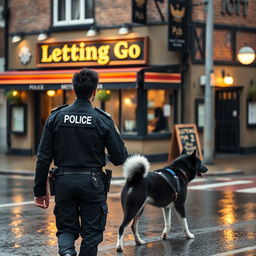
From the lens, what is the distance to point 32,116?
2459 cm

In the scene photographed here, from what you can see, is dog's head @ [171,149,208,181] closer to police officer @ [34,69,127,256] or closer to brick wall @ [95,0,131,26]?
police officer @ [34,69,127,256]

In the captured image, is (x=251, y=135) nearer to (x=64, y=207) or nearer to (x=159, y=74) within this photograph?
(x=159, y=74)

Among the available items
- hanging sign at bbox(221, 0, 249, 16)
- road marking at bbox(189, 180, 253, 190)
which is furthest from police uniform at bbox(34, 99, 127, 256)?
hanging sign at bbox(221, 0, 249, 16)

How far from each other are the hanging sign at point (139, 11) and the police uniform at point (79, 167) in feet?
50.3

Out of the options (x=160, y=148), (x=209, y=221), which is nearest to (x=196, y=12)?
(x=160, y=148)

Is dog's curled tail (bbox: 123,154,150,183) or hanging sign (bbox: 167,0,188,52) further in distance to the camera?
hanging sign (bbox: 167,0,188,52)

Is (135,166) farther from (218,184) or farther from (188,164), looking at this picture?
(218,184)

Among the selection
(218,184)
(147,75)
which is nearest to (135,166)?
(218,184)

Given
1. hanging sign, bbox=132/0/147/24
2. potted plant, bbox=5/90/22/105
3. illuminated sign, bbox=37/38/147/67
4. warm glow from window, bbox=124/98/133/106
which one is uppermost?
hanging sign, bbox=132/0/147/24

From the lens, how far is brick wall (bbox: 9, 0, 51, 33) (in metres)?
24.2

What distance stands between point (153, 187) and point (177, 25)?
1324cm

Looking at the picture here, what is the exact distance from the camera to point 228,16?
2339 cm

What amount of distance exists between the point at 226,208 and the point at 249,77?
42.1 feet

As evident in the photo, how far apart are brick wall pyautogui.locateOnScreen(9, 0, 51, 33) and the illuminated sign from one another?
846 mm
